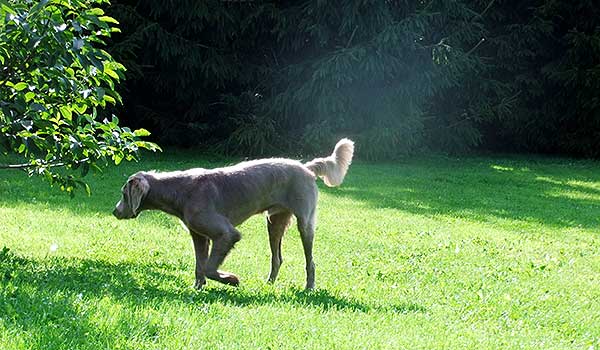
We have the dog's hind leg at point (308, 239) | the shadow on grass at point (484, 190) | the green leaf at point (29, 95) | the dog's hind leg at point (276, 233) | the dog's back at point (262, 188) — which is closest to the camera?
the green leaf at point (29, 95)

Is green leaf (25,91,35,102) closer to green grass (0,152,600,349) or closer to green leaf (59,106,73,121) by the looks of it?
green leaf (59,106,73,121)

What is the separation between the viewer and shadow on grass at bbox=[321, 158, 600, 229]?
1620 centimetres

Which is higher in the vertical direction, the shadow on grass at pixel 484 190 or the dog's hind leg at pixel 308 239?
the dog's hind leg at pixel 308 239

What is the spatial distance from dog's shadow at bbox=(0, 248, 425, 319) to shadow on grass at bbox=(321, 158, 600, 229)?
8.33 metres

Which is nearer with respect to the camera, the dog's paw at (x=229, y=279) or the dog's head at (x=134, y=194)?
the dog's paw at (x=229, y=279)

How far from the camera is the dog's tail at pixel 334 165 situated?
29.0ft

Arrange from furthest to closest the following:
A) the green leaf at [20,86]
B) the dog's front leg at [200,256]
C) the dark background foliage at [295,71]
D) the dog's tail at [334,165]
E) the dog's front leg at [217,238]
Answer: the dark background foliage at [295,71], the dog's tail at [334,165], the dog's front leg at [200,256], the dog's front leg at [217,238], the green leaf at [20,86]

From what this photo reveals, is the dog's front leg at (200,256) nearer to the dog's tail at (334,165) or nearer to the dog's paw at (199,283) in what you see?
the dog's paw at (199,283)

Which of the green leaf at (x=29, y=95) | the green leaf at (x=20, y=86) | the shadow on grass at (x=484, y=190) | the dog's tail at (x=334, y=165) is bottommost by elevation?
the shadow on grass at (x=484, y=190)

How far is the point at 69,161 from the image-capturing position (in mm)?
8008

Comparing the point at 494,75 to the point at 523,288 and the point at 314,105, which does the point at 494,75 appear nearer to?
the point at 314,105

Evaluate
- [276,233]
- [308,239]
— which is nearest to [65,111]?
[276,233]

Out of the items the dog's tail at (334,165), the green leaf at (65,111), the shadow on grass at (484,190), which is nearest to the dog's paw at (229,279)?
the dog's tail at (334,165)

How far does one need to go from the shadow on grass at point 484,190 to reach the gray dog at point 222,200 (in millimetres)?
7758
